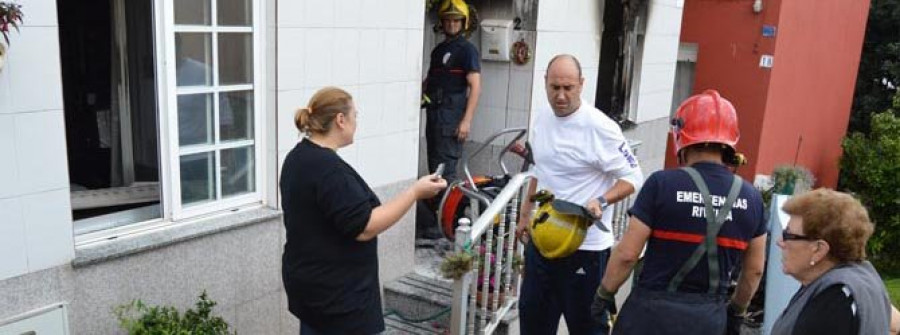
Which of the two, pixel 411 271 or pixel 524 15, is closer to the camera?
pixel 411 271

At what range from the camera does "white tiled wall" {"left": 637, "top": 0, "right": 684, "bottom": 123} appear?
308 inches

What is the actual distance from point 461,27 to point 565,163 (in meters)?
2.23

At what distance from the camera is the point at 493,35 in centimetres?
595

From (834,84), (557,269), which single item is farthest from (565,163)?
(834,84)

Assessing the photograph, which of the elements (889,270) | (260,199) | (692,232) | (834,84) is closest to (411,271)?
(260,199)

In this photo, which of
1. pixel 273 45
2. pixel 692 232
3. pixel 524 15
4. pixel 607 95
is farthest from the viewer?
pixel 607 95

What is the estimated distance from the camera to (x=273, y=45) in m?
3.84

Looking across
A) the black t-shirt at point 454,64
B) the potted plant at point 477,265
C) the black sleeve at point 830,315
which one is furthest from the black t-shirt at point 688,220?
→ the black t-shirt at point 454,64

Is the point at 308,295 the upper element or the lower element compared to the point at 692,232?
lower

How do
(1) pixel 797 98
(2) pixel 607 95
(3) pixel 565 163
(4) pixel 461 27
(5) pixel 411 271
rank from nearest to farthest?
(3) pixel 565 163 → (5) pixel 411 271 → (4) pixel 461 27 → (2) pixel 607 95 → (1) pixel 797 98

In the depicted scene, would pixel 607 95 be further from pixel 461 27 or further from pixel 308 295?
pixel 308 295

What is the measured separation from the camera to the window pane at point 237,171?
12.9 feet

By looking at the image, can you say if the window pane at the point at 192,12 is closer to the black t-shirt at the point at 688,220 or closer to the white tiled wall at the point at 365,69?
the white tiled wall at the point at 365,69

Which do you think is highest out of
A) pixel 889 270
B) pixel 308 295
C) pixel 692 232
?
pixel 692 232
